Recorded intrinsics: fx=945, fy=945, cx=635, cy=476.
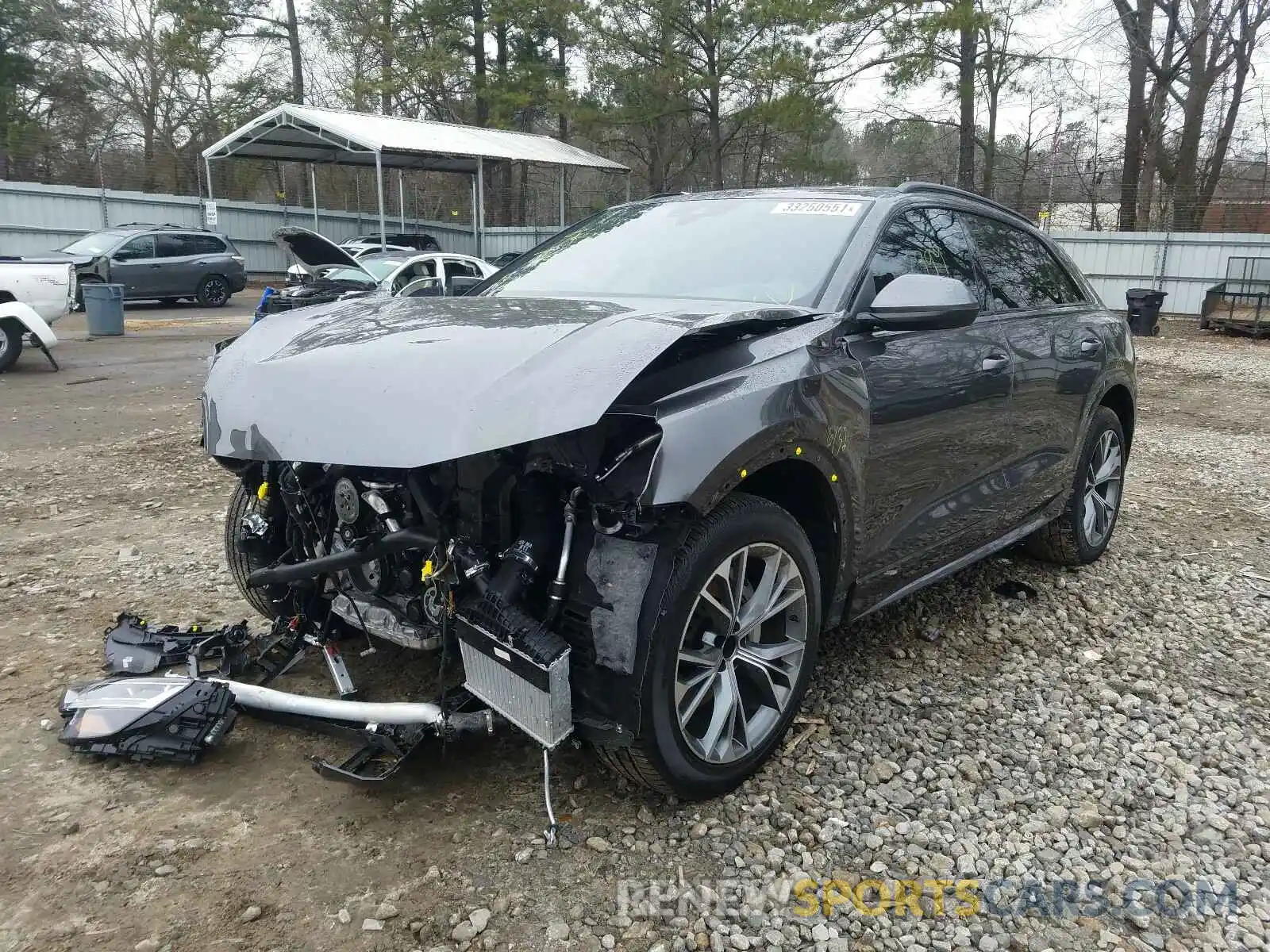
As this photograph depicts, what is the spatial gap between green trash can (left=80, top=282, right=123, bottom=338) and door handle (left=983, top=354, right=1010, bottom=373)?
14757 millimetres

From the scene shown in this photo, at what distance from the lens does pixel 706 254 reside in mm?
3504

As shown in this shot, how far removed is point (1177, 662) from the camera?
3.78 metres

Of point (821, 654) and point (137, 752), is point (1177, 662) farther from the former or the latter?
point (137, 752)

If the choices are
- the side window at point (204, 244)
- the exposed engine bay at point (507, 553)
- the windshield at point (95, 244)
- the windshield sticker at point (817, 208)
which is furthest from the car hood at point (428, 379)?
the side window at point (204, 244)

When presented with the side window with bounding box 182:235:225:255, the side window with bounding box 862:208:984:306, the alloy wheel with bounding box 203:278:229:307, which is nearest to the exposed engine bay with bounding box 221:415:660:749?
the side window with bounding box 862:208:984:306

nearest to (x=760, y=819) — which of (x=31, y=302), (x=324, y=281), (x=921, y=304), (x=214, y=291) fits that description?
(x=921, y=304)

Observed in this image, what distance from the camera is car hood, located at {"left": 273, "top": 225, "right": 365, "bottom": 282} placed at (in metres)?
4.57

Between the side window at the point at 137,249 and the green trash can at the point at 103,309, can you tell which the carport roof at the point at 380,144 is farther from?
the green trash can at the point at 103,309

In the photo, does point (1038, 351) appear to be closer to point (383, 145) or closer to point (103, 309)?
point (103, 309)

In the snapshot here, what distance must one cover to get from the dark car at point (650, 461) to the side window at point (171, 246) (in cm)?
1844

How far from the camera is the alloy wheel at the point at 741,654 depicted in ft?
8.49

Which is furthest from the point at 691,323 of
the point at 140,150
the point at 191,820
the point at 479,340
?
the point at 140,150

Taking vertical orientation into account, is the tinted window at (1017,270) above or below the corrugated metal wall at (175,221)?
below

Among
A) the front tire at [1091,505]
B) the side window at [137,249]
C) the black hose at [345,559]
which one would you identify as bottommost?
the front tire at [1091,505]
